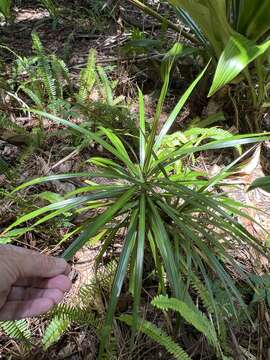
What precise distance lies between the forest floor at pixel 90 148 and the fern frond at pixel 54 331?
0.31 ft

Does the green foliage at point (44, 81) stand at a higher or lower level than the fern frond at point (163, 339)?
higher

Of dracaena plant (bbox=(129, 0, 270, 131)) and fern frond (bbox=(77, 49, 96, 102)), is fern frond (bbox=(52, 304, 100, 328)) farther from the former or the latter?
fern frond (bbox=(77, 49, 96, 102))

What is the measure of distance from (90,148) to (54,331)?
3.19ft

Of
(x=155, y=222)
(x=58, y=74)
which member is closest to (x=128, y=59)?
(x=58, y=74)

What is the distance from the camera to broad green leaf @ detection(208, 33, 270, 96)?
153cm

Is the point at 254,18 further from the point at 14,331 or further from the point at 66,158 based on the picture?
the point at 14,331

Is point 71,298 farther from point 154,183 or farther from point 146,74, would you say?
point 146,74

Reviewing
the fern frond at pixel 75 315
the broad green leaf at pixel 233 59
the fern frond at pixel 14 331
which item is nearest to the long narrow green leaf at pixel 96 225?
the fern frond at pixel 75 315

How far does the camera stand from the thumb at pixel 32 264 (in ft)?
3.63

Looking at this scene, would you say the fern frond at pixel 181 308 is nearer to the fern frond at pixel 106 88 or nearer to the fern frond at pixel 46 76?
the fern frond at pixel 106 88

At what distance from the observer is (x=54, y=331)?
1292 mm

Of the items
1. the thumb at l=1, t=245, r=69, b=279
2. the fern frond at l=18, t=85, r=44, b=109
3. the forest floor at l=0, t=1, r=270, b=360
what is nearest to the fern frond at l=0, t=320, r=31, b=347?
the forest floor at l=0, t=1, r=270, b=360

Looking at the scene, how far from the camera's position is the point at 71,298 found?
4.91 feet

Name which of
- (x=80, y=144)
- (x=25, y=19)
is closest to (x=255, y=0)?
(x=80, y=144)
